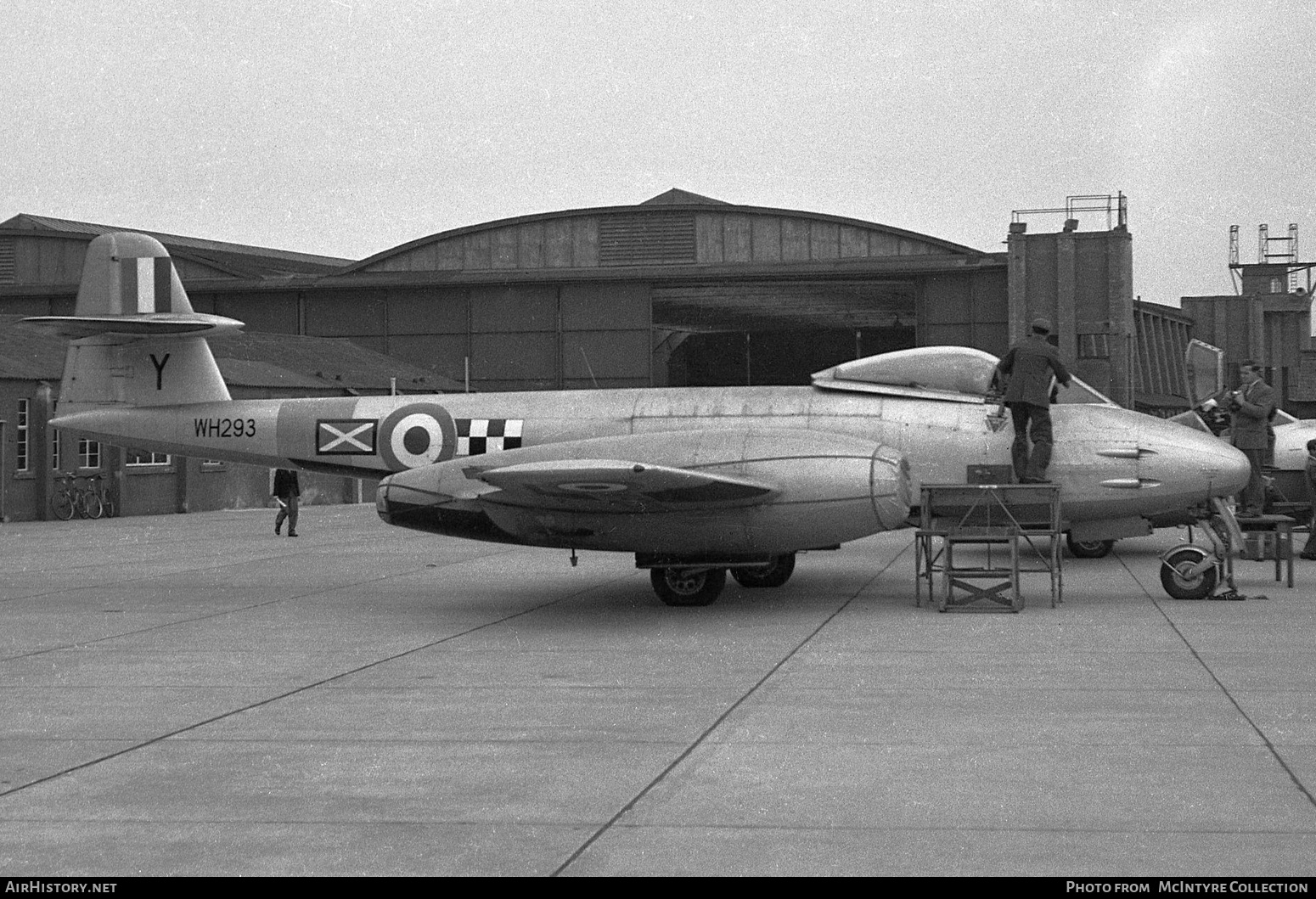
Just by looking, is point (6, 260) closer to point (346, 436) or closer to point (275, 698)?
point (346, 436)

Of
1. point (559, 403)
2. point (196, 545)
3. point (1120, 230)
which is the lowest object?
point (196, 545)

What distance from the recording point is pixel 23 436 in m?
31.7

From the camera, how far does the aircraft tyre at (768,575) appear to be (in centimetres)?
1483

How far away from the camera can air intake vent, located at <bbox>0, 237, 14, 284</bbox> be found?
55.8 m

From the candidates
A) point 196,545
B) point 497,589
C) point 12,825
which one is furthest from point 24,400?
point 12,825

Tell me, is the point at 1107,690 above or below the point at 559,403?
below

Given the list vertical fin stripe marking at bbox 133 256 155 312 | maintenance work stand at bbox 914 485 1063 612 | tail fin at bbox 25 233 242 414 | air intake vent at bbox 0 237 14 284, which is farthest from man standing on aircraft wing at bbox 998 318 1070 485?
air intake vent at bbox 0 237 14 284

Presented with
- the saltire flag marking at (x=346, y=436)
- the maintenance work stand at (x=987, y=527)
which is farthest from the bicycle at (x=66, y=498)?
the maintenance work stand at (x=987, y=527)

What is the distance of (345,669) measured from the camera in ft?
32.5

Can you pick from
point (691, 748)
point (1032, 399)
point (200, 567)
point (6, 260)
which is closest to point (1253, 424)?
point (1032, 399)

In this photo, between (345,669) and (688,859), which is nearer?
(688,859)

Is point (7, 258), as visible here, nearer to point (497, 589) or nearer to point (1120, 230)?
point (1120, 230)

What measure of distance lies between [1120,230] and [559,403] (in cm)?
2932

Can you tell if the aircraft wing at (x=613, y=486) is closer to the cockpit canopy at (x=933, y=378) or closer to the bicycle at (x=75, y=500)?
the cockpit canopy at (x=933, y=378)
